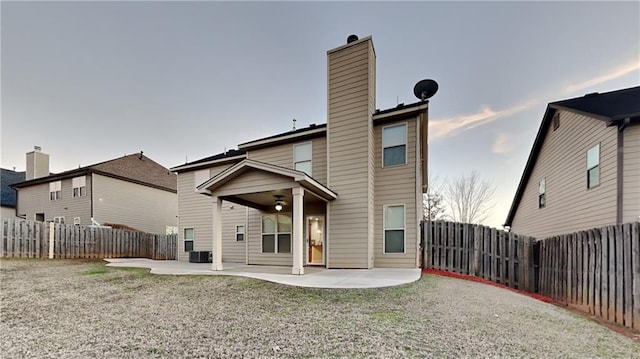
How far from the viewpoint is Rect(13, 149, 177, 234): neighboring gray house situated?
17.3 m

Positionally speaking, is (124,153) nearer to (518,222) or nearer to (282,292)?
(282,292)

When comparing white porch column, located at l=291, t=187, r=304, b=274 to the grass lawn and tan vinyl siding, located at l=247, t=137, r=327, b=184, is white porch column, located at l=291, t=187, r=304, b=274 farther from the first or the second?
tan vinyl siding, located at l=247, t=137, r=327, b=184

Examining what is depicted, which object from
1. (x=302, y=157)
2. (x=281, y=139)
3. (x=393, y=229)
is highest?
(x=281, y=139)

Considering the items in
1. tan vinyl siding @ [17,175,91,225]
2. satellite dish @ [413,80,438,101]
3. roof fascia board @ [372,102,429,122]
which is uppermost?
satellite dish @ [413,80,438,101]

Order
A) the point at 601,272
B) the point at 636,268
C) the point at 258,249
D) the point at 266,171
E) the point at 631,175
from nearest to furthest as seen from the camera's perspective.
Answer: the point at 636,268 < the point at 601,272 < the point at 631,175 < the point at 266,171 < the point at 258,249

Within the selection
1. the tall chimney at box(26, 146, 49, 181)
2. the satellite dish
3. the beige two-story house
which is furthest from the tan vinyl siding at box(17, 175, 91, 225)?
the satellite dish

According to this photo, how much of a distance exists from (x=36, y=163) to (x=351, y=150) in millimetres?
24390

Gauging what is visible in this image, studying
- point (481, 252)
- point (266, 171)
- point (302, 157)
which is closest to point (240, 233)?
point (302, 157)

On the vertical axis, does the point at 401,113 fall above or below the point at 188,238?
above

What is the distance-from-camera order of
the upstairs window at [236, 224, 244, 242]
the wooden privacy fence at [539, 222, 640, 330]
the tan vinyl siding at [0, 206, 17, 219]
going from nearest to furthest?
the wooden privacy fence at [539, 222, 640, 330]
the upstairs window at [236, 224, 244, 242]
the tan vinyl siding at [0, 206, 17, 219]

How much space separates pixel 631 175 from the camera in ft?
21.7

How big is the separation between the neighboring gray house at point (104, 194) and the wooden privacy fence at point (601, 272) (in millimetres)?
21535

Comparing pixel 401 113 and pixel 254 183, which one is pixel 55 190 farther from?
pixel 401 113

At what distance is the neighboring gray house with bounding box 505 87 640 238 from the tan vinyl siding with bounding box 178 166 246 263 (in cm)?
1128
